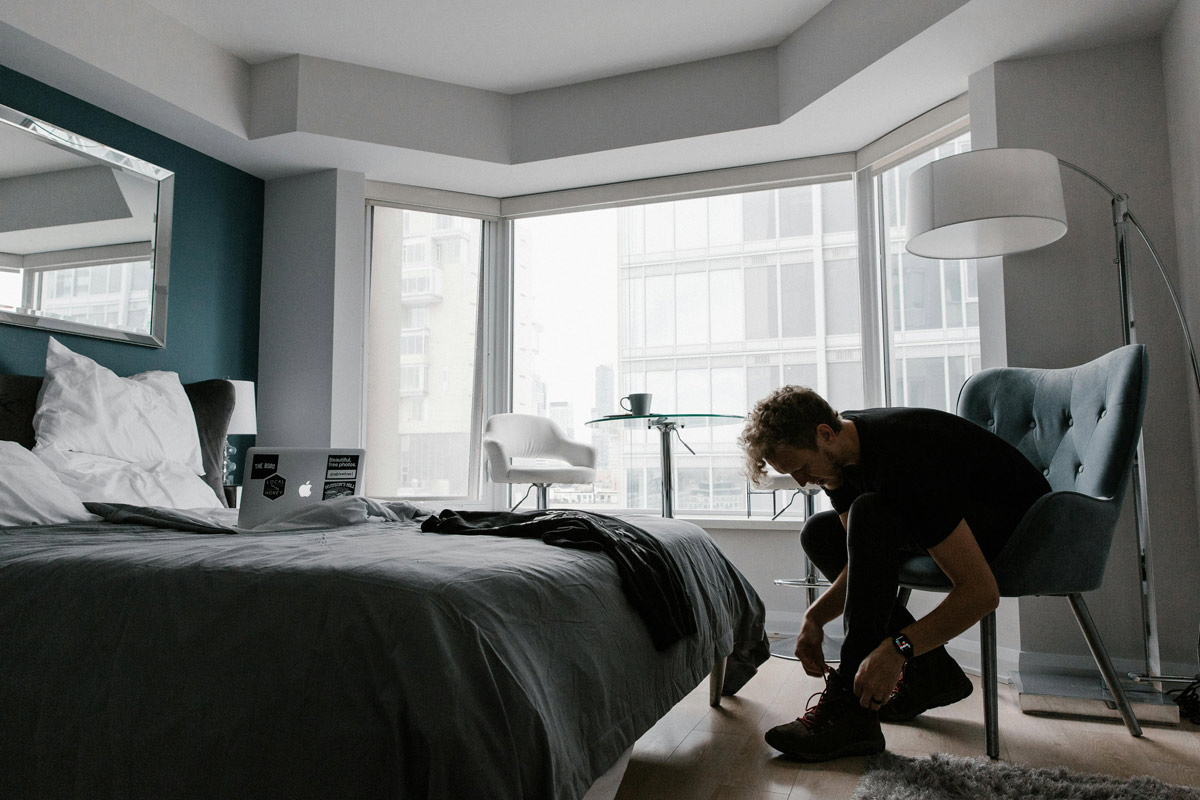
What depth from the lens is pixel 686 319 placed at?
4.71 m

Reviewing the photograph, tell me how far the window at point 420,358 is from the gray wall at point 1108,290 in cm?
293

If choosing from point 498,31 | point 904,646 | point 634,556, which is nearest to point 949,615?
point 904,646

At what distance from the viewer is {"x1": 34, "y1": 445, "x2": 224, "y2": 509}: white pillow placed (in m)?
2.72

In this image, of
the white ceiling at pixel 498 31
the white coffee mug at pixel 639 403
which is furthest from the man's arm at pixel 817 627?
the white ceiling at pixel 498 31

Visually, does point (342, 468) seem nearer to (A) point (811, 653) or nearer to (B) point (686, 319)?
(A) point (811, 653)

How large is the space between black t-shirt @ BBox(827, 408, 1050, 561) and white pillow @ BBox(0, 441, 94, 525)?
2.08 meters

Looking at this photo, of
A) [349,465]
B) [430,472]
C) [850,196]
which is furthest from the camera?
[430,472]

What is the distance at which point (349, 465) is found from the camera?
7.41ft

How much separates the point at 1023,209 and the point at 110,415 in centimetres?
339

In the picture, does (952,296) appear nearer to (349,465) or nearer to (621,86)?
(621,86)

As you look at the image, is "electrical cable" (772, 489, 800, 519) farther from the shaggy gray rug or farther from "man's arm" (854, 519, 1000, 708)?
"man's arm" (854, 519, 1000, 708)

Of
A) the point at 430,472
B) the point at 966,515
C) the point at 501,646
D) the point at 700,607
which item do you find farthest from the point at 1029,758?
the point at 430,472

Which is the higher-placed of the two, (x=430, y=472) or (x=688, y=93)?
(x=688, y=93)

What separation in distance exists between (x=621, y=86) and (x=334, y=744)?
12.5 ft
